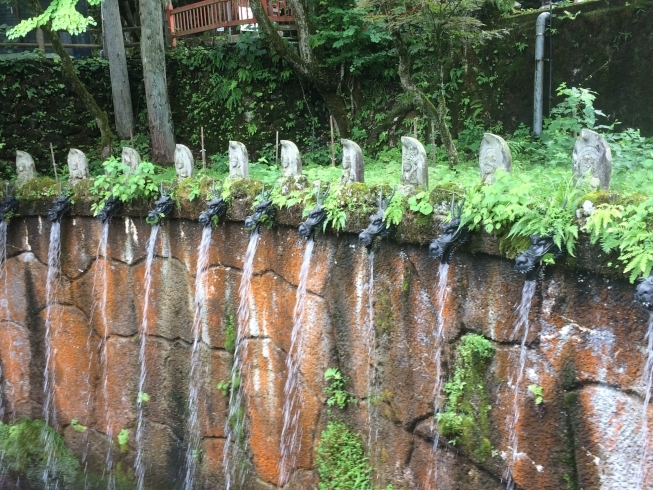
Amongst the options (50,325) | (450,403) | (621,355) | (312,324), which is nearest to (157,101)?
(50,325)

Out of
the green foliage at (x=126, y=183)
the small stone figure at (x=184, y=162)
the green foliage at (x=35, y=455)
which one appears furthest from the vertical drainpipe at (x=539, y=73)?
the green foliage at (x=35, y=455)

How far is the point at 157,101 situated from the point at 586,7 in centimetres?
647

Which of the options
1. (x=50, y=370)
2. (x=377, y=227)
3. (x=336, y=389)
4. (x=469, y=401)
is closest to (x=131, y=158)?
(x=50, y=370)

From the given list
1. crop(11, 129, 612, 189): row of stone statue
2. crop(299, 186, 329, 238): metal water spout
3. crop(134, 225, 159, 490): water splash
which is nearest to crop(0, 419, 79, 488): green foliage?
crop(134, 225, 159, 490): water splash

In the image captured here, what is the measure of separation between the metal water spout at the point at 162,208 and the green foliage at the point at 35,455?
3203 millimetres

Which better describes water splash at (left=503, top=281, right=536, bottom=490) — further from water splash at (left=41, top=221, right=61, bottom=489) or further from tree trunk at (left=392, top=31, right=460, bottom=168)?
water splash at (left=41, top=221, right=61, bottom=489)

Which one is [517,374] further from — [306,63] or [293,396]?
[306,63]

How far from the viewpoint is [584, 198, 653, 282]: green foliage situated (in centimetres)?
306

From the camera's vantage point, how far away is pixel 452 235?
12.7ft

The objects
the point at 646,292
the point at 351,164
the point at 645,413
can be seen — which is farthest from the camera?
the point at 351,164

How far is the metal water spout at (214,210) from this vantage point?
525 cm

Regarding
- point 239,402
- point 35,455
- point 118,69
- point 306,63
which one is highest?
point 118,69

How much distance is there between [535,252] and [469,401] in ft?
4.15

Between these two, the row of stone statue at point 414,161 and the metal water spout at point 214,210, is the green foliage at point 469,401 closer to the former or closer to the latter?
the row of stone statue at point 414,161
